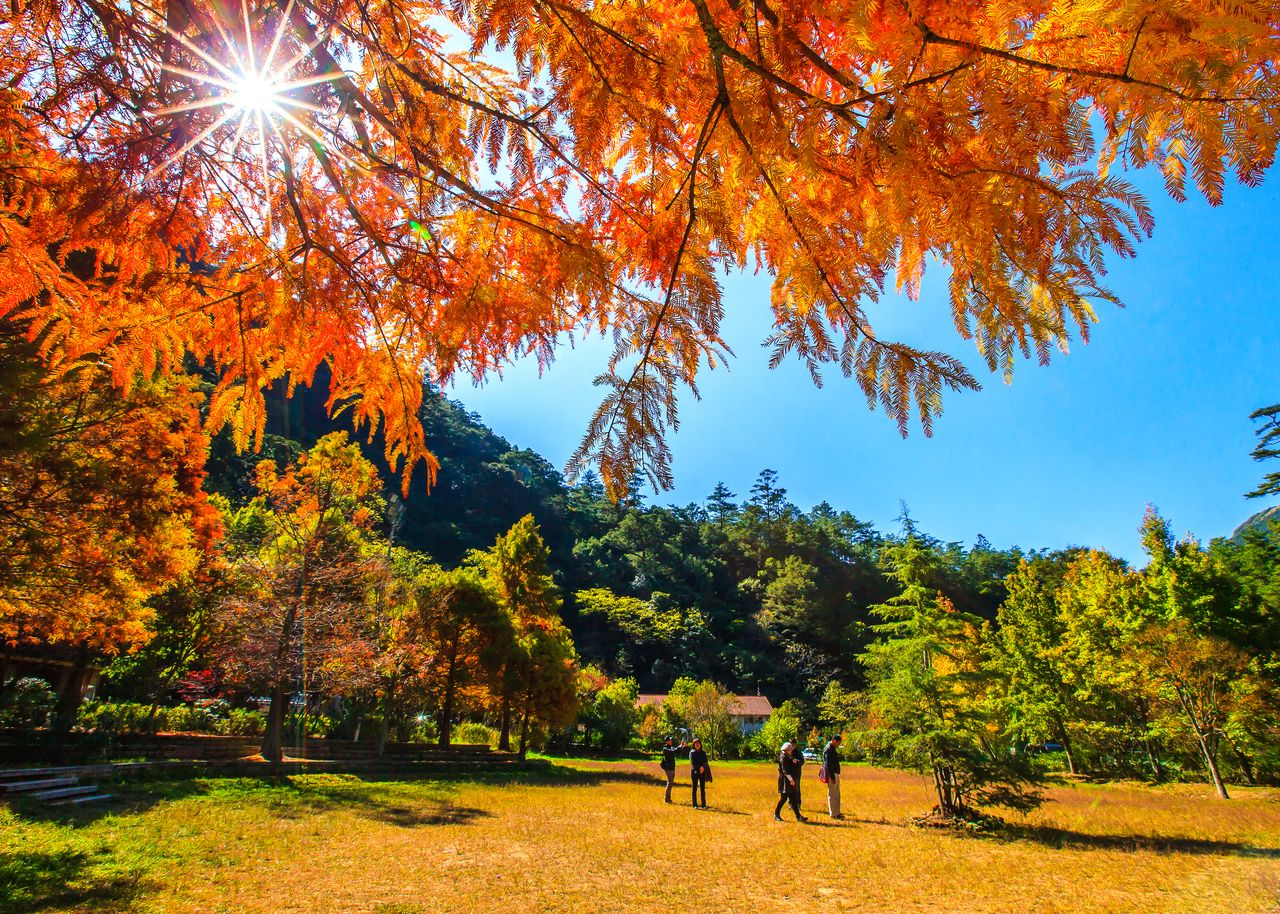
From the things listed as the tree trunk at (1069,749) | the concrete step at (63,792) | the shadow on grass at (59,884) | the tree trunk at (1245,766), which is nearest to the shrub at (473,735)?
the concrete step at (63,792)

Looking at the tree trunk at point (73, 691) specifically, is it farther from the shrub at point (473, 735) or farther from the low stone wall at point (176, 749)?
the shrub at point (473, 735)

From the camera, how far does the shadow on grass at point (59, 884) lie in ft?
14.8

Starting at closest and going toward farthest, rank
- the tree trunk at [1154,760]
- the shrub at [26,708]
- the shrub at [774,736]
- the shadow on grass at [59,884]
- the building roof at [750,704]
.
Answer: the shadow on grass at [59,884], the shrub at [26,708], the tree trunk at [1154,760], the shrub at [774,736], the building roof at [750,704]

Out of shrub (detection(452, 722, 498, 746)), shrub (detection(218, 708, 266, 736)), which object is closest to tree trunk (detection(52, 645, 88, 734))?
shrub (detection(218, 708, 266, 736))

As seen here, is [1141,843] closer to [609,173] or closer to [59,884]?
[609,173]

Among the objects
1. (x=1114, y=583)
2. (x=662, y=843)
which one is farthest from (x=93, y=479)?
(x=1114, y=583)

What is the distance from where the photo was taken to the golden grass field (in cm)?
525

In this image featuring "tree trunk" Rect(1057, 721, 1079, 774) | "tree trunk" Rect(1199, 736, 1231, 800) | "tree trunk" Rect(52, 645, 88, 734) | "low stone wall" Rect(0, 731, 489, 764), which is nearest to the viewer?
"low stone wall" Rect(0, 731, 489, 764)

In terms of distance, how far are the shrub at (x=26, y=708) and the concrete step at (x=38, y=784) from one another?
417 centimetres

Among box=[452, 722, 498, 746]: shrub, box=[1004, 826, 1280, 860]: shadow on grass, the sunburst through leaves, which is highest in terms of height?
the sunburst through leaves

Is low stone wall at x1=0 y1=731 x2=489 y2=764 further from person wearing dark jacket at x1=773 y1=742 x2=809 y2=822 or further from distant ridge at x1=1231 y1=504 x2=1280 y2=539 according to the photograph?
distant ridge at x1=1231 y1=504 x2=1280 y2=539

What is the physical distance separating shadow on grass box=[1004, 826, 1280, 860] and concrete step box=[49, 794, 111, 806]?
14.0 metres

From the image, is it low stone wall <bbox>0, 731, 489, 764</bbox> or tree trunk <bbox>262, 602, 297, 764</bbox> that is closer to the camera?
low stone wall <bbox>0, 731, 489, 764</bbox>

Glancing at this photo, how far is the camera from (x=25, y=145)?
3.15m
